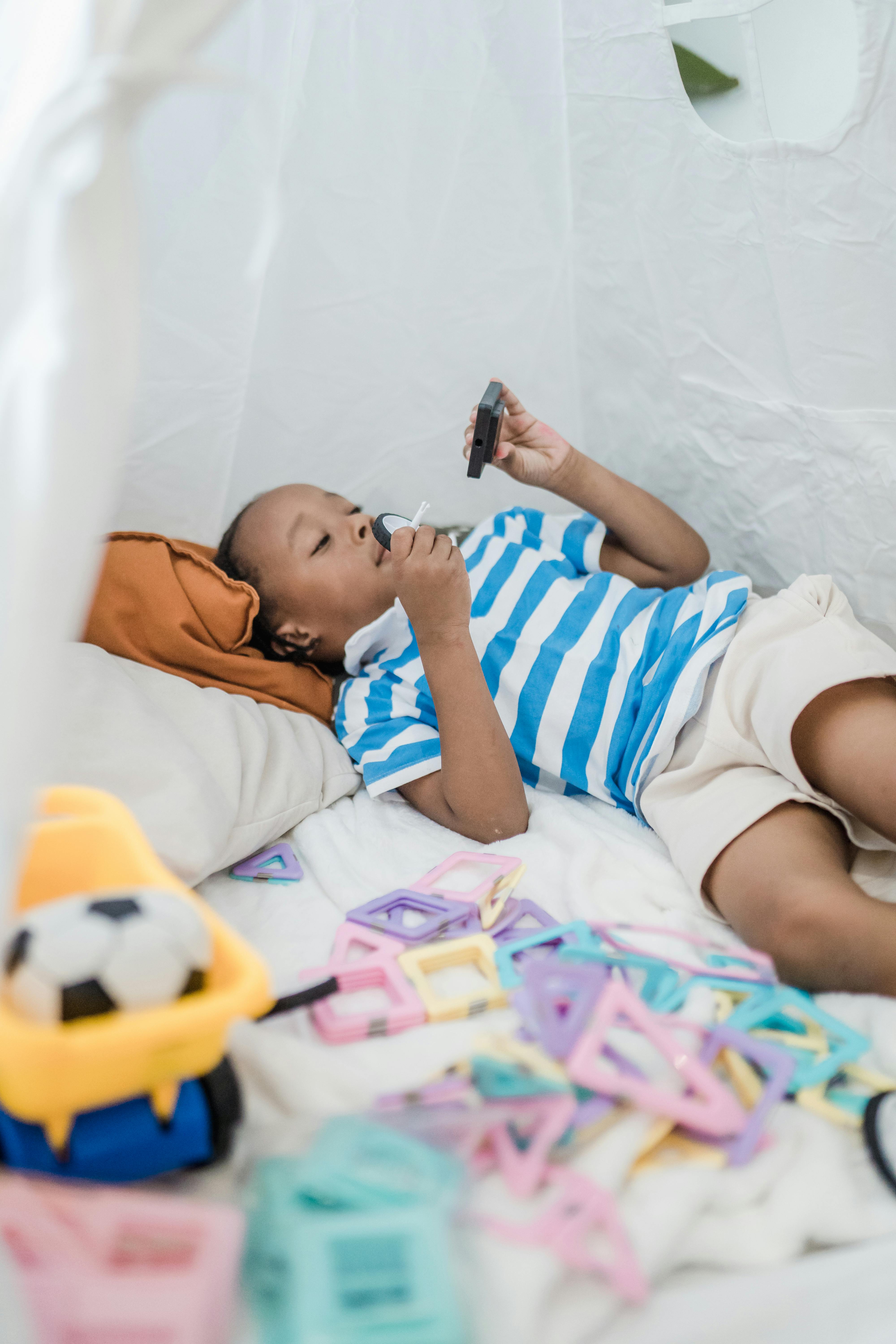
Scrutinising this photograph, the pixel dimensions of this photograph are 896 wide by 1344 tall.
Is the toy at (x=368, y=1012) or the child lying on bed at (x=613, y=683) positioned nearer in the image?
the toy at (x=368, y=1012)

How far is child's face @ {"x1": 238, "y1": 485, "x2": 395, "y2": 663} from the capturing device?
3.53 ft

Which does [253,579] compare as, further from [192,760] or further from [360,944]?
[360,944]

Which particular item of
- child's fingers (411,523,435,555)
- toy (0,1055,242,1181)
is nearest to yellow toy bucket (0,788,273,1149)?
toy (0,1055,242,1181)

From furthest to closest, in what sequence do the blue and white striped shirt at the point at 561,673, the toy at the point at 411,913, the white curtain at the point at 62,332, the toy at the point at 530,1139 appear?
the blue and white striped shirt at the point at 561,673 < the toy at the point at 411,913 < the toy at the point at 530,1139 < the white curtain at the point at 62,332

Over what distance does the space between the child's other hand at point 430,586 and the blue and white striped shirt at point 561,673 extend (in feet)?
0.33

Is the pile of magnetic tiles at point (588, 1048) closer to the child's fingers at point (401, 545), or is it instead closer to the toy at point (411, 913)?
the toy at point (411, 913)

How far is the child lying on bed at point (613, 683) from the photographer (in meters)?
0.75

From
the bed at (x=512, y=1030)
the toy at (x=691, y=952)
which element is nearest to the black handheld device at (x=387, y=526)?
the bed at (x=512, y=1030)

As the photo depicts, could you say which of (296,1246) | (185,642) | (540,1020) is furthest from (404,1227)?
(185,642)

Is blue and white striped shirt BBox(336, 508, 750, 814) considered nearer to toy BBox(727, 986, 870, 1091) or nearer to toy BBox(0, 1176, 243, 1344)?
toy BBox(727, 986, 870, 1091)

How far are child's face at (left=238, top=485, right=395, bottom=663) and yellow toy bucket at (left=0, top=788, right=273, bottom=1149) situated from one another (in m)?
0.58

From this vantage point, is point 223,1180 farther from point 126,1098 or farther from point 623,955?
point 623,955

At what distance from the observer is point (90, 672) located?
828 millimetres

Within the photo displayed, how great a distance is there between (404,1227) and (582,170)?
113 cm
